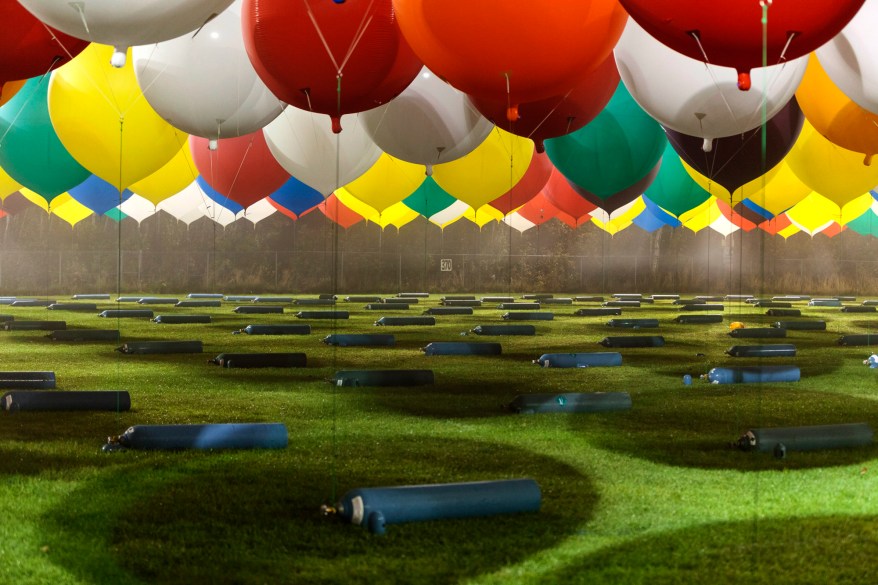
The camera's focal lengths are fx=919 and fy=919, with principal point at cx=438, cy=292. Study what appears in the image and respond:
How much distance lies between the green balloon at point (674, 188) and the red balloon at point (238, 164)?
18.6 feet

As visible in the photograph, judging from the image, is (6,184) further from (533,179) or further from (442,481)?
(442,481)

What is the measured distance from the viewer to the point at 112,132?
9898 mm

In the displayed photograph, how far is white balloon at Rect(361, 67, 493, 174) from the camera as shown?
29.5 ft

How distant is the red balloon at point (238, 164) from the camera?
38.6 ft

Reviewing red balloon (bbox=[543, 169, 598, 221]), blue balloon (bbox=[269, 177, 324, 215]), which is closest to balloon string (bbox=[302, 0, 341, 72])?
blue balloon (bbox=[269, 177, 324, 215])

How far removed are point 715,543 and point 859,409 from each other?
11.9 ft

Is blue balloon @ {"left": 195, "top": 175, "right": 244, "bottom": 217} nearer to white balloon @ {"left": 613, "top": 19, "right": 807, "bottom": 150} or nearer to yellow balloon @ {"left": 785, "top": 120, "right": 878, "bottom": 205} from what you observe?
yellow balloon @ {"left": 785, "top": 120, "right": 878, "bottom": 205}

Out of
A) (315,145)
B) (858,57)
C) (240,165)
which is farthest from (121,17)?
(240,165)

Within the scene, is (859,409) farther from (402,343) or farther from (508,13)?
(402,343)

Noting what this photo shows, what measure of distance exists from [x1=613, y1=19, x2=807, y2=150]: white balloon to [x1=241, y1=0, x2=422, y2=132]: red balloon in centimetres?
187

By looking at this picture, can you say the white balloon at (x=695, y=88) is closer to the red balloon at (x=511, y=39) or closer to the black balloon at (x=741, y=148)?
the red balloon at (x=511, y=39)

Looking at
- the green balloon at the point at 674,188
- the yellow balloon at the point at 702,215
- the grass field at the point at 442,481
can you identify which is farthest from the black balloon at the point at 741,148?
the yellow balloon at the point at 702,215

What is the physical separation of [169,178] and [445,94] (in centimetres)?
563

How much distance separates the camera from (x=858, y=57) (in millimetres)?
6488
